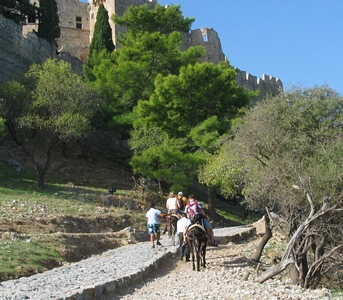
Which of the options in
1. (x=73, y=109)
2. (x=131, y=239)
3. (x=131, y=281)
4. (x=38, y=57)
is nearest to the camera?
(x=131, y=281)

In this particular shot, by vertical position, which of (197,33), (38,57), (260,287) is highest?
(197,33)

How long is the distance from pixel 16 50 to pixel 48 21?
340 inches

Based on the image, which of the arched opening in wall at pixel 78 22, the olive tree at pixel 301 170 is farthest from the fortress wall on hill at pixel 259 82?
the olive tree at pixel 301 170

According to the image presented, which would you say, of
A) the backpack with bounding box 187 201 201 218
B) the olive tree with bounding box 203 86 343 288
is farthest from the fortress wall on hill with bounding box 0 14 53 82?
the backpack with bounding box 187 201 201 218

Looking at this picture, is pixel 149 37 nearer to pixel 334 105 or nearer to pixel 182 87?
pixel 182 87

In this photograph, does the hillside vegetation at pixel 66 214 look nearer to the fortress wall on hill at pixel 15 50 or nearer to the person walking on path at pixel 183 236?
the person walking on path at pixel 183 236

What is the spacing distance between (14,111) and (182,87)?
7.72 meters

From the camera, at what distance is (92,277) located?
1148cm

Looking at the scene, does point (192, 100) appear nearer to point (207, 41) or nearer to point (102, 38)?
point (102, 38)

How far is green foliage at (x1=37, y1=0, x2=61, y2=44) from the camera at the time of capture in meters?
41.4

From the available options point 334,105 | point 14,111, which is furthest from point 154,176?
point 334,105

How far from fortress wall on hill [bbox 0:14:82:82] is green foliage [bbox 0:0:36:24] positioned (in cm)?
547

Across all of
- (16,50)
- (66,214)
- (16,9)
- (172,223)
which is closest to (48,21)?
(16,9)

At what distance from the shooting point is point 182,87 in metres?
29.1
